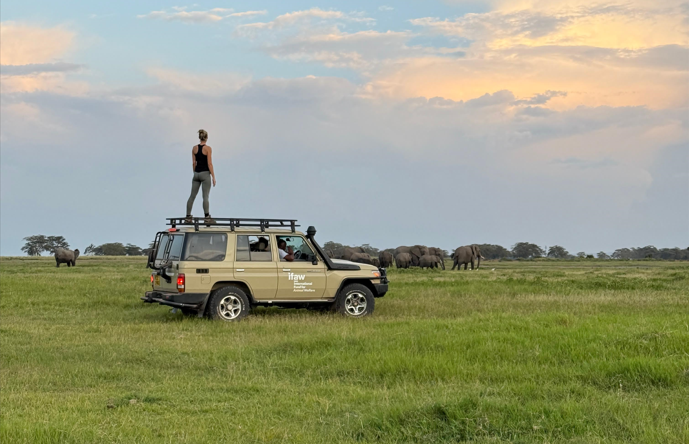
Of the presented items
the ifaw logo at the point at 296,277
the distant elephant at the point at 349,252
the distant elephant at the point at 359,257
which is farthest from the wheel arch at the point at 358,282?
the distant elephant at the point at 349,252

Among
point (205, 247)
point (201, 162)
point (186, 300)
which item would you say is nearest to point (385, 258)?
point (201, 162)

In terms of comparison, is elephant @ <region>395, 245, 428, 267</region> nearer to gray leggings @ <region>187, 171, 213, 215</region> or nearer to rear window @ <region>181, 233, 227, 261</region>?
gray leggings @ <region>187, 171, 213, 215</region>

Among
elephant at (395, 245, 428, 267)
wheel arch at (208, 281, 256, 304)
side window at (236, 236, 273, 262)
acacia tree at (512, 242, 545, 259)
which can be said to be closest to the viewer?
wheel arch at (208, 281, 256, 304)

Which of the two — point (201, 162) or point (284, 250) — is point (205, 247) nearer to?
point (284, 250)

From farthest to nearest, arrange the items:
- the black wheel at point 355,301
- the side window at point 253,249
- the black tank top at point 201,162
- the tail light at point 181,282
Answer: the black wheel at point 355,301
the black tank top at point 201,162
the side window at point 253,249
the tail light at point 181,282

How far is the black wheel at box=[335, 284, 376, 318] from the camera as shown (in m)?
17.4

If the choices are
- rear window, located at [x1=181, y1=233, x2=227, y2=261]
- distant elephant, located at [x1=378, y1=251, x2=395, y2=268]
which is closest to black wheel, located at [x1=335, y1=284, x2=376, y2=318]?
rear window, located at [x1=181, y1=233, x2=227, y2=261]

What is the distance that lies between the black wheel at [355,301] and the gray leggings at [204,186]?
3.65m

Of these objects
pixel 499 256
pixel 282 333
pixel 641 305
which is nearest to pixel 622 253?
pixel 499 256

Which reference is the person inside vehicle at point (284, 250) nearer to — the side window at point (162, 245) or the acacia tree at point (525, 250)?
the side window at point (162, 245)

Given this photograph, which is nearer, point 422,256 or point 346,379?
point 346,379

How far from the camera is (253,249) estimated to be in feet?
55.2

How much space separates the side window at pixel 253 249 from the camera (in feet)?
54.7

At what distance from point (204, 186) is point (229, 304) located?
2.74 meters
